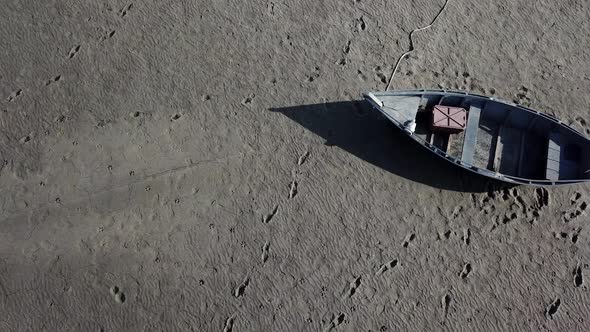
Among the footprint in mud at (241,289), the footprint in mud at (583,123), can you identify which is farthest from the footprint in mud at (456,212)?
the footprint in mud at (241,289)

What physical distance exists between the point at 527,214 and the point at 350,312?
367cm

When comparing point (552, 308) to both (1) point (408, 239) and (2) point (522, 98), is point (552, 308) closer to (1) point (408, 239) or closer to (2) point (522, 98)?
(1) point (408, 239)

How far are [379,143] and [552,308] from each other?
13.4 ft

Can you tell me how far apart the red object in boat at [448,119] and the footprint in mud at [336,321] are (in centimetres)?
362

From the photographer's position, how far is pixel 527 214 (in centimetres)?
1007

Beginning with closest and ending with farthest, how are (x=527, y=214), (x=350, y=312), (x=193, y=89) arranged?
(x=350, y=312) → (x=527, y=214) → (x=193, y=89)

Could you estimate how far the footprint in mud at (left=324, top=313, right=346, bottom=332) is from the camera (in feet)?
30.6

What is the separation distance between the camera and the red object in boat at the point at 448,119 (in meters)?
9.82

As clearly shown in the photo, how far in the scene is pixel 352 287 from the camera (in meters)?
A: 9.55

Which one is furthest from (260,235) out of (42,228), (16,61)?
(16,61)

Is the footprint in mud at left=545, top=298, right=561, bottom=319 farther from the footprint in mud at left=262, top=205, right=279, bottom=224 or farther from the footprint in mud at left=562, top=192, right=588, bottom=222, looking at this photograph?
the footprint in mud at left=262, top=205, right=279, bottom=224

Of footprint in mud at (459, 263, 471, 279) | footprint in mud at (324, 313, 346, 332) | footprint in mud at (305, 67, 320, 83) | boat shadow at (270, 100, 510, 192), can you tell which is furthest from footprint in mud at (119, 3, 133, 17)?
footprint in mud at (459, 263, 471, 279)

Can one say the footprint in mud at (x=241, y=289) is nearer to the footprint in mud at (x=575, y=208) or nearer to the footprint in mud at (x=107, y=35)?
the footprint in mud at (x=107, y=35)

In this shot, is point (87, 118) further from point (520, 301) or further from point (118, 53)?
point (520, 301)
